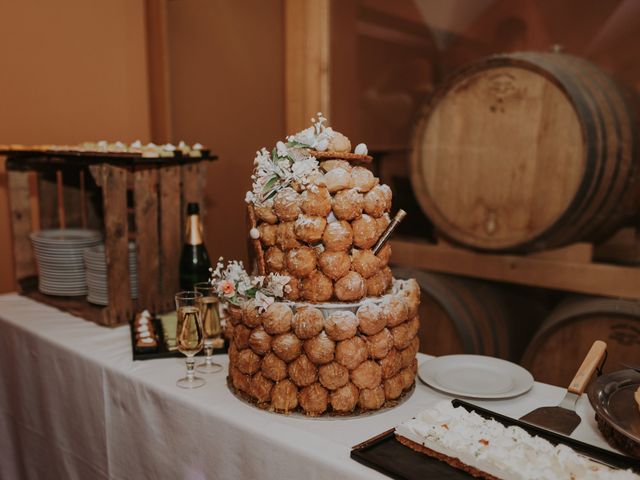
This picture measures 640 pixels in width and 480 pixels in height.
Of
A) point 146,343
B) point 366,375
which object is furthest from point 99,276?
point 366,375

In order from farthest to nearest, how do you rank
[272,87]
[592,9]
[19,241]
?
[272,87], [592,9], [19,241]

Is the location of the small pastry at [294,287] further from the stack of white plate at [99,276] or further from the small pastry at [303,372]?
the stack of white plate at [99,276]

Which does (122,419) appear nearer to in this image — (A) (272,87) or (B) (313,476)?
(B) (313,476)

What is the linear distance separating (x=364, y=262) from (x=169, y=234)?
1.01m

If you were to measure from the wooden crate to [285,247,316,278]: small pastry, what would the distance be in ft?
2.78

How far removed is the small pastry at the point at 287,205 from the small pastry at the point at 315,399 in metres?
0.39

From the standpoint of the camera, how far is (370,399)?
1.29 m

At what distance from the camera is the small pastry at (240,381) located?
1371 mm

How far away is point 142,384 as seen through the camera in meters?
1.50

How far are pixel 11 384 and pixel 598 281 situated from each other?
7.17 ft

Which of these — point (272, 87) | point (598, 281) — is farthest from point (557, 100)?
point (272, 87)

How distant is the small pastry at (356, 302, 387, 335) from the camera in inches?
50.0

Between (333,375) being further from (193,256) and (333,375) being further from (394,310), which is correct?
(193,256)

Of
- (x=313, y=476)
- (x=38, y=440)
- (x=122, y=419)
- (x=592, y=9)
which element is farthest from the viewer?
(x=592, y=9)
